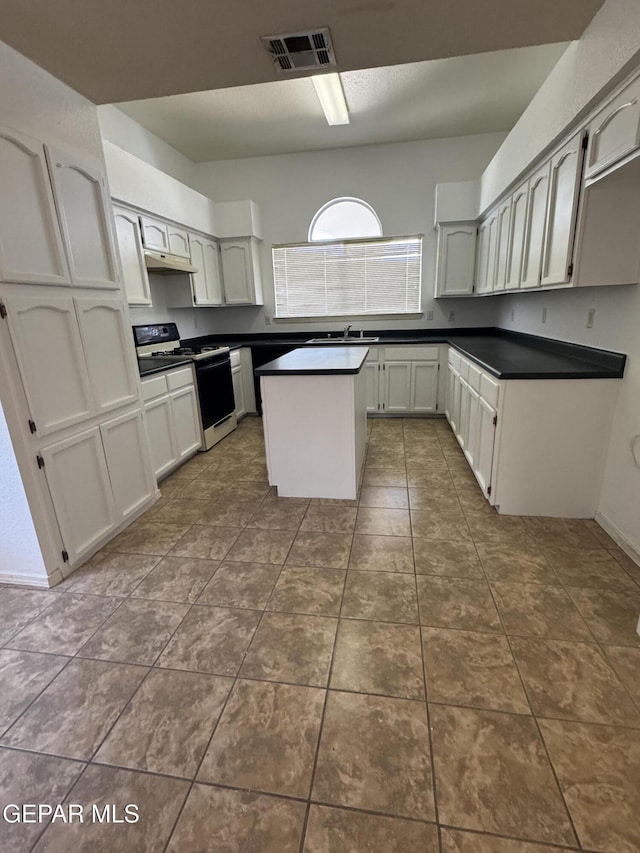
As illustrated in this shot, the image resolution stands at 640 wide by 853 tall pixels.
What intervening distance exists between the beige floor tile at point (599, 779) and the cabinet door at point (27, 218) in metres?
2.69

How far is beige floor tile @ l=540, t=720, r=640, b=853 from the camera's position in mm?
1005

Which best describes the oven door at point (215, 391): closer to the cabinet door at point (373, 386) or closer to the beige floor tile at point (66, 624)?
the cabinet door at point (373, 386)

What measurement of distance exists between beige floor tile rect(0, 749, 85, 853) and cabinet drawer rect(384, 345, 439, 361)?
4.16 m

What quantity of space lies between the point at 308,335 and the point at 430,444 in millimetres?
A: 2340

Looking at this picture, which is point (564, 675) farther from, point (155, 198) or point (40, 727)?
point (155, 198)

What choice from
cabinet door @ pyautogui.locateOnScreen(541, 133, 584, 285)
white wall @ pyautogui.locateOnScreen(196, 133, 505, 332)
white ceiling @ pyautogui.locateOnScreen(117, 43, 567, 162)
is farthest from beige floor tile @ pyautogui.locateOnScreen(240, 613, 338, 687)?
white wall @ pyautogui.locateOnScreen(196, 133, 505, 332)

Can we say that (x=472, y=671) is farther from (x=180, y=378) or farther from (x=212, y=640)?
(x=180, y=378)

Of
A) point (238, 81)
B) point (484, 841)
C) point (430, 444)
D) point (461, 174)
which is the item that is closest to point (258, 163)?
point (461, 174)

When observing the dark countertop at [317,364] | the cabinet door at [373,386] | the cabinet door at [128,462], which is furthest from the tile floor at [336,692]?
the cabinet door at [373,386]

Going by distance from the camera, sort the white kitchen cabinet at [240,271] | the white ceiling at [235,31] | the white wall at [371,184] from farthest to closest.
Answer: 1. the white kitchen cabinet at [240,271]
2. the white wall at [371,184]
3. the white ceiling at [235,31]

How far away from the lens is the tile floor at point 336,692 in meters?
1.06

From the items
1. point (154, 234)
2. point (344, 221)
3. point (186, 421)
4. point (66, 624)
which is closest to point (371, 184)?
point (344, 221)

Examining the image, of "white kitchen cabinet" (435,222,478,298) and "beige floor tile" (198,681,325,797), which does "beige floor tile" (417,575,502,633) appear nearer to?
"beige floor tile" (198,681,325,797)

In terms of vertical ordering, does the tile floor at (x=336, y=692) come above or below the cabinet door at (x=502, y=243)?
below
